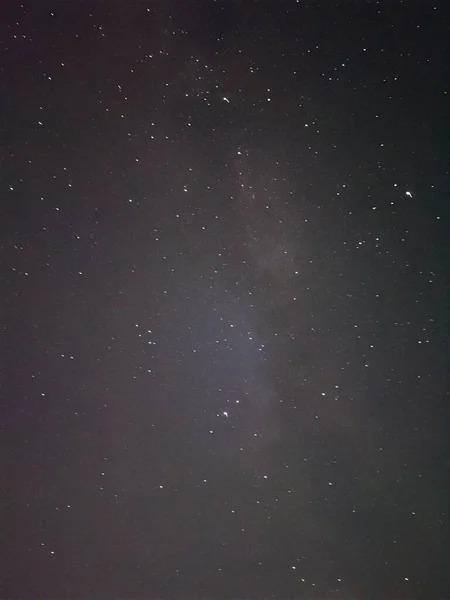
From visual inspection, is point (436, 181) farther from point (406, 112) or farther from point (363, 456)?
point (363, 456)

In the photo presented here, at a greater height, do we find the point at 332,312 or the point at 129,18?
the point at 129,18

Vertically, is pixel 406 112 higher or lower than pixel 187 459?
higher

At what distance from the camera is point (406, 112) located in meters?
0.45

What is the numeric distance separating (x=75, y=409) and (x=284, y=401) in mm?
211

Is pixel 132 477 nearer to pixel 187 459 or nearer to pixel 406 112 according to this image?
pixel 187 459

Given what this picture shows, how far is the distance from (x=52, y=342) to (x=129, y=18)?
32cm

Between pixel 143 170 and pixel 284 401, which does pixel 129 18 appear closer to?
pixel 143 170

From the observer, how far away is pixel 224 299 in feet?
1.55

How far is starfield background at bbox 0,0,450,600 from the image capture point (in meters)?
0.45

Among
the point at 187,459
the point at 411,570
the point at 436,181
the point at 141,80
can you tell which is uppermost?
the point at 141,80

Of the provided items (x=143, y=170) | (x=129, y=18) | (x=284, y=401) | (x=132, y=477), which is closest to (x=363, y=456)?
(x=284, y=401)

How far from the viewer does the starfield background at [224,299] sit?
454mm

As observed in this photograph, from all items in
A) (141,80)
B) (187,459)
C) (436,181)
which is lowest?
(187,459)

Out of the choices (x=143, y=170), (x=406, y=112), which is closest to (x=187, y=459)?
(x=143, y=170)
